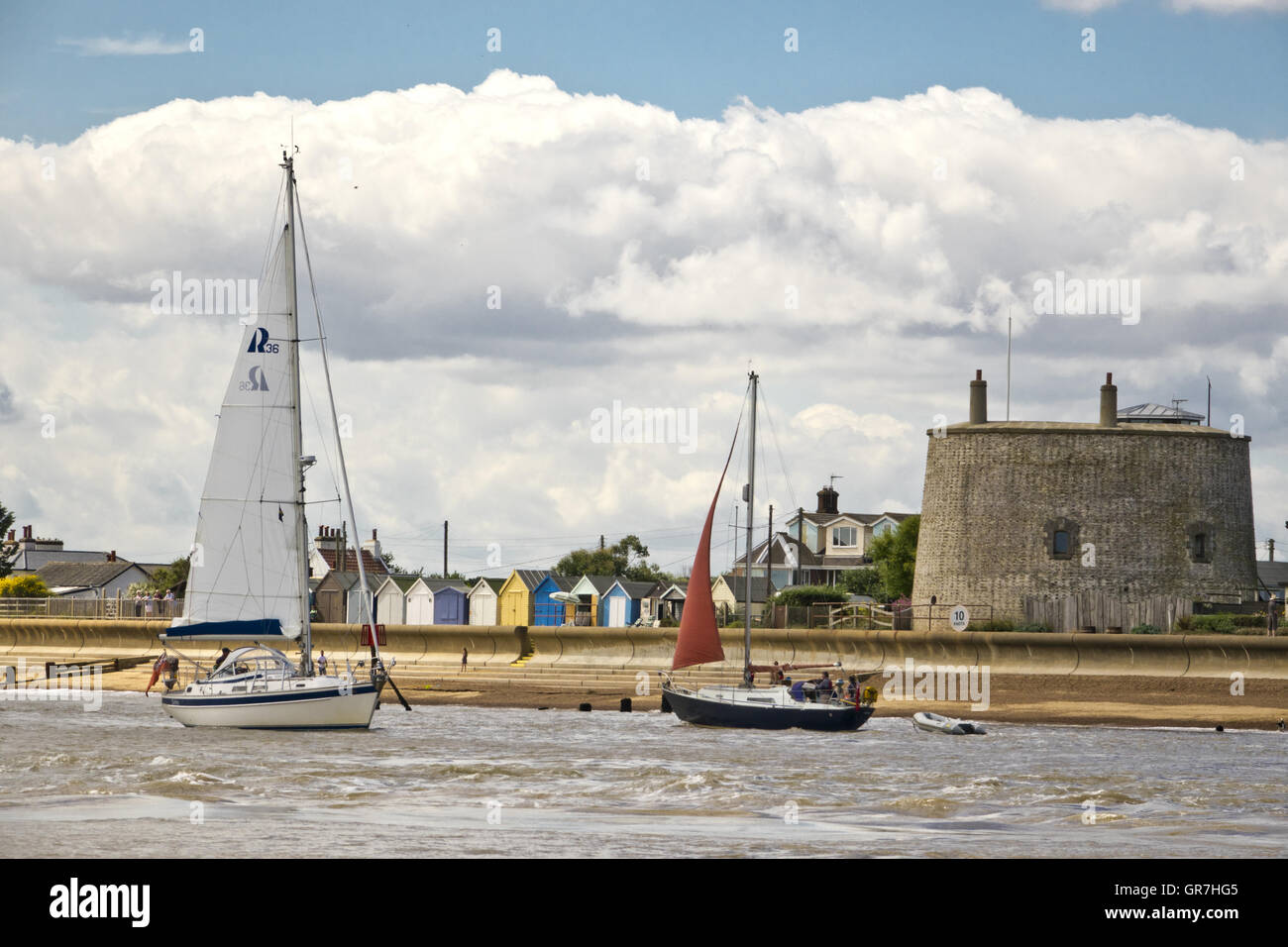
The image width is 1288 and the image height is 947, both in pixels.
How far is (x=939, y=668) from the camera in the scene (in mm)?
51062

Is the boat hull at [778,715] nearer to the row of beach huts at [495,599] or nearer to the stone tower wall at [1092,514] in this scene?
the stone tower wall at [1092,514]

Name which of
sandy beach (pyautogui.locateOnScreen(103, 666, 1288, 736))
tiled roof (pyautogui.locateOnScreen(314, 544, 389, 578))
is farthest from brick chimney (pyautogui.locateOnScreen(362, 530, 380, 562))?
sandy beach (pyautogui.locateOnScreen(103, 666, 1288, 736))

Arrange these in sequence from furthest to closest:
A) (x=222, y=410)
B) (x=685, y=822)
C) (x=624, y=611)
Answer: (x=624, y=611) → (x=222, y=410) → (x=685, y=822)

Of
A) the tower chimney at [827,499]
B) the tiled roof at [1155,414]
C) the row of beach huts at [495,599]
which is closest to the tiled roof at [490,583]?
the row of beach huts at [495,599]

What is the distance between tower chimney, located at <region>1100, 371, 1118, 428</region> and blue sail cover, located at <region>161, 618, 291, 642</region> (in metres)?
34.3

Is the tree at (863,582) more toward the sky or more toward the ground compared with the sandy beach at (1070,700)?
more toward the sky

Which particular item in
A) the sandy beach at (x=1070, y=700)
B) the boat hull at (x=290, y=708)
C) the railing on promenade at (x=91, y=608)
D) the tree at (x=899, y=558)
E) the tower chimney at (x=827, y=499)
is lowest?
the sandy beach at (x=1070, y=700)

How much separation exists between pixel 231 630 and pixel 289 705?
3603 millimetres

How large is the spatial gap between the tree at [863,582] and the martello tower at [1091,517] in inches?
860

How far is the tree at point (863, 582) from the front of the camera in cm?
8162
